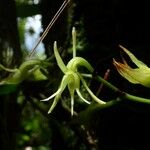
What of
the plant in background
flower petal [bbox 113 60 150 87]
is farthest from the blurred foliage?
flower petal [bbox 113 60 150 87]

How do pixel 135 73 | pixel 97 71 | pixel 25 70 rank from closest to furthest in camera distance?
1. pixel 135 73
2. pixel 25 70
3. pixel 97 71

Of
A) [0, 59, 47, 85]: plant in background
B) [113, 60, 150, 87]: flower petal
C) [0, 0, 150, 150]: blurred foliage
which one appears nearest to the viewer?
[113, 60, 150, 87]: flower petal

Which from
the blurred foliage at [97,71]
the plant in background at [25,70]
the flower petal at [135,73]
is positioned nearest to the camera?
the flower petal at [135,73]

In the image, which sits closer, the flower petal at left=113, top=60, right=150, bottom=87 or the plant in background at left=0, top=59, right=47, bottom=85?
the flower petal at left=113, top=60, right=150, bottom=87

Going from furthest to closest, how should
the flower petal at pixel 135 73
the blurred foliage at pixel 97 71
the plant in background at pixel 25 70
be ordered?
the blurred foliage at pixel 97 71, the plant in background at pixel 25 70, the flower petal at pixel 135 73

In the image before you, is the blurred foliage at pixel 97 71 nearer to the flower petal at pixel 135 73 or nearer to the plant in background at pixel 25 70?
the plant in background at pixel 25 70

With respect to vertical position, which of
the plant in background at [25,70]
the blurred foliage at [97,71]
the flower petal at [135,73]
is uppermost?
the flower petal at [135,73]

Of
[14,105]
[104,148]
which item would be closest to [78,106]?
[104,148]

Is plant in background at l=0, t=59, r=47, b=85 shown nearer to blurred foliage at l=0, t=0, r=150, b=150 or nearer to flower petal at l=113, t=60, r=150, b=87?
blurred foliage at l=0, t=0, r=150, b=150

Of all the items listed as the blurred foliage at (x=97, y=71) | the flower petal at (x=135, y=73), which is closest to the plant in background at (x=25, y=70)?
the blurred foliage at (x=97, y=71)

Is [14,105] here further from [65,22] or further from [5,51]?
[65,22]

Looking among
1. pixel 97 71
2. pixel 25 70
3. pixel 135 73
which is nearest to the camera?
pixel 135 73
